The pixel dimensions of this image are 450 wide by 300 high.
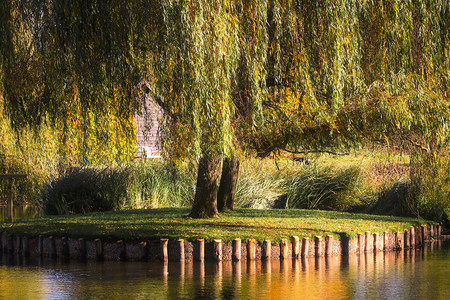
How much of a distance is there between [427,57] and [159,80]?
4.40m

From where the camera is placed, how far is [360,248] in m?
11.2

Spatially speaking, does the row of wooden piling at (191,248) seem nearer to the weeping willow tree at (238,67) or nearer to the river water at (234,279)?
the river water at (234,279)

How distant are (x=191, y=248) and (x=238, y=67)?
2.74 meters

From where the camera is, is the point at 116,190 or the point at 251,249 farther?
the point at 116,190

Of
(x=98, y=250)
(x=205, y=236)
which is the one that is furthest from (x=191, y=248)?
(x=98, y=250)

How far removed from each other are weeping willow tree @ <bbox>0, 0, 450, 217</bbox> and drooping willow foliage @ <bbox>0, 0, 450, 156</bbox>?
17 mm

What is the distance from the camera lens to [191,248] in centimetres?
1018

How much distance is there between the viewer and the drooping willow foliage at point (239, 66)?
30.3ft

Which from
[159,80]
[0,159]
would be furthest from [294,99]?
[0,159]

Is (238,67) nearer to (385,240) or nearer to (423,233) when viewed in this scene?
(385,240)

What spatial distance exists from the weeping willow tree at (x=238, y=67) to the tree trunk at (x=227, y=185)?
1.51 m

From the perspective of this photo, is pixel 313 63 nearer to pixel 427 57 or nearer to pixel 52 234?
pixel 427 57

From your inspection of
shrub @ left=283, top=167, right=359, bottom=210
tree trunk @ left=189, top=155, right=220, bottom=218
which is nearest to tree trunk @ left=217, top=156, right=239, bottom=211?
tree trunk @ left=189, top=155, right=220, bottom=218

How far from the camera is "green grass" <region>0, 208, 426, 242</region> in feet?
35.2
